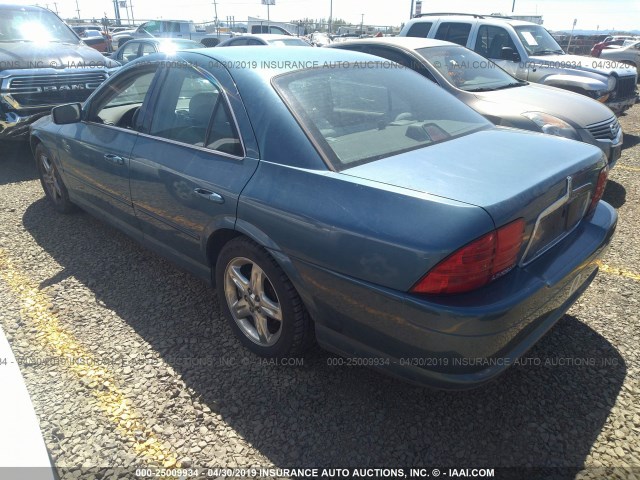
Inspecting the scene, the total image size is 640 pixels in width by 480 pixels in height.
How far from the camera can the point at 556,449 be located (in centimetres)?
211

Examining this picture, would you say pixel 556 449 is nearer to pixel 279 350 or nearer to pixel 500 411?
pixel 500 411

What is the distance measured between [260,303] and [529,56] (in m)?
6.97

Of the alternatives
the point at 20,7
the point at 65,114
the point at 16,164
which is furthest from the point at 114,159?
the point at 20,7

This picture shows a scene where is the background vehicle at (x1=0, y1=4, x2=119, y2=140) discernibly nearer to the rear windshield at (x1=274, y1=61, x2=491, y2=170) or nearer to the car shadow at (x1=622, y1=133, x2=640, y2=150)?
the rear windshield at (x1=274, y1=61, x2=491, y2=170)

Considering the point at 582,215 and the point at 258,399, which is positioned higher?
the point at 582,215

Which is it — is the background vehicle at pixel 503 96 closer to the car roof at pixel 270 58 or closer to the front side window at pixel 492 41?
the front side window at pixel 492 41

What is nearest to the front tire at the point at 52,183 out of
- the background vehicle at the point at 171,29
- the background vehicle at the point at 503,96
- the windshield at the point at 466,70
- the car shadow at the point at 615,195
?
the background vehicle at the point at 503,96

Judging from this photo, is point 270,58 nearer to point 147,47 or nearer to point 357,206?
point 357,206

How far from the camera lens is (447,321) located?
5.87 ft

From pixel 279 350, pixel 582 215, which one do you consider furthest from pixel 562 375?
pixel 279 350

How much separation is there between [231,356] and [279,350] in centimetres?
38

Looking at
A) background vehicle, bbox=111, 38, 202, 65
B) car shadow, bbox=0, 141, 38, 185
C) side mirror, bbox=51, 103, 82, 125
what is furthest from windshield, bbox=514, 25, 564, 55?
car shadow, bbox=0, 141, 38, 185

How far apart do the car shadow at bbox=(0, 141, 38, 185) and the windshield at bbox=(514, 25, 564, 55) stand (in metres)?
7.68

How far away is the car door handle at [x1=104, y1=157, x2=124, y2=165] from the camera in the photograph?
3.27 m
